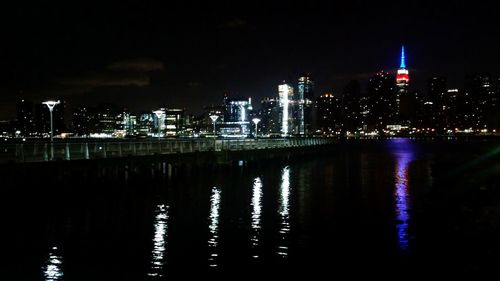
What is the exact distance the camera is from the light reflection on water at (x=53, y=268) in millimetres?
16984

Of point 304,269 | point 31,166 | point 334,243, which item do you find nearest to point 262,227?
point 334,243

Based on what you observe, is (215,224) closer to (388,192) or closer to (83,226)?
(83,226)

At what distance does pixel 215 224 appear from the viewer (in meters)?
26.8

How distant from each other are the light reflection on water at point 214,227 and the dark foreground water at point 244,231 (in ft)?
0.15

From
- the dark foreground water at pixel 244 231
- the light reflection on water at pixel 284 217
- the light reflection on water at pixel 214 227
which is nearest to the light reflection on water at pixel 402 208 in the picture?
the dark foreground water at pixel 244 231

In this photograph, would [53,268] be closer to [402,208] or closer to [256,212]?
[256,212]

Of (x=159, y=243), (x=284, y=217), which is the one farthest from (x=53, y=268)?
(x=284, y=217)

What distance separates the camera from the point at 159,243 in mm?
22094

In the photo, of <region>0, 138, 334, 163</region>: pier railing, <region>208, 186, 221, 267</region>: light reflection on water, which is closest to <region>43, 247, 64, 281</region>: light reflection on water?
<region>208, 186, 221, 267</region>: light reflection on water

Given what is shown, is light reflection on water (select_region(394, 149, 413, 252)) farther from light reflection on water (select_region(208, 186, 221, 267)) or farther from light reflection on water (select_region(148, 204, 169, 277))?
light reflection on water (select_region(148, 204, 169, 277))

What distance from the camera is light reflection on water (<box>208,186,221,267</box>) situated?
65.0 ft

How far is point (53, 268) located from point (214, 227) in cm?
914

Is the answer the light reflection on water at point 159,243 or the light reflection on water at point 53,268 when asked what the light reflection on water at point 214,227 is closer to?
the light reflection on water at point 159,243

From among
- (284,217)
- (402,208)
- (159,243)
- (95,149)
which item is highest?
(95,149)
